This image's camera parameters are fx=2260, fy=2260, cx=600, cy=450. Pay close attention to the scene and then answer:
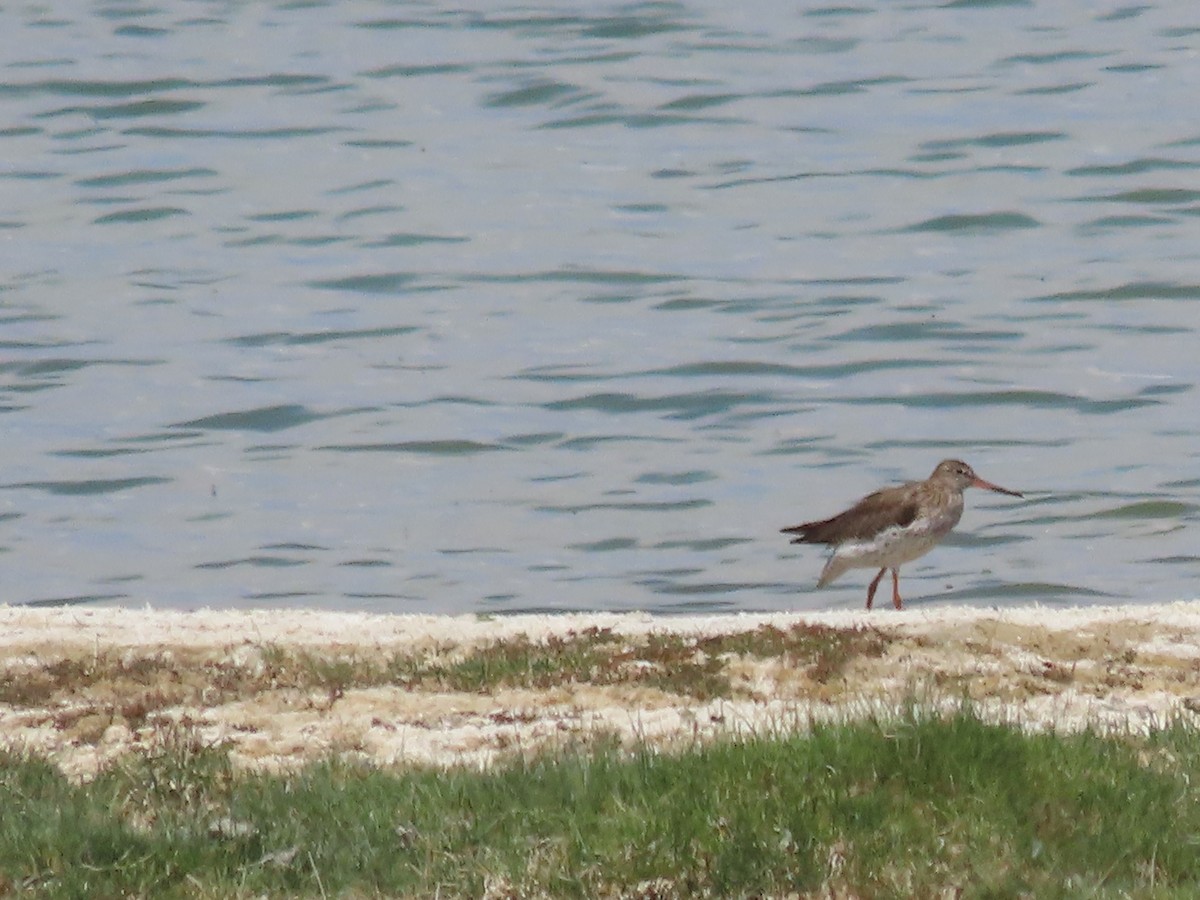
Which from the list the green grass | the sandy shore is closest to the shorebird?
the sandy shore

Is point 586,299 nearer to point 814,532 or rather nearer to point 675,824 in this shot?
point 814,532

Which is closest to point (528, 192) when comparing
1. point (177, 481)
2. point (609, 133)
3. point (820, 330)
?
point (609, 133)

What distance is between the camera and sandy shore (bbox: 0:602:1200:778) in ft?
26.8

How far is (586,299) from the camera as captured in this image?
86.2 ft

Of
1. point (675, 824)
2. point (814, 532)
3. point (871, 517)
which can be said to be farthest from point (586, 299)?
point (675, 824)

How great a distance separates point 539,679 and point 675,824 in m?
2.76

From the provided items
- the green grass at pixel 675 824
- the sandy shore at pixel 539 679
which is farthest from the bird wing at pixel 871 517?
the green grass at pixel 675 824

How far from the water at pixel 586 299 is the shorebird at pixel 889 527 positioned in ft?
5.78

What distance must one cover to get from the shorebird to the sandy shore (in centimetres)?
286

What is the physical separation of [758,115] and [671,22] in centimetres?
547

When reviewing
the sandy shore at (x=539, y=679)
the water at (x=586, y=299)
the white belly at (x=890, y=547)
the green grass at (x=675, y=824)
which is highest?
the green grass at (x=675, y=824)

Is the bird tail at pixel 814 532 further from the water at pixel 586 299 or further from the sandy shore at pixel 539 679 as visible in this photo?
the sandy shore at pixel 539 679

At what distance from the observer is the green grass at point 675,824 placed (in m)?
6.41

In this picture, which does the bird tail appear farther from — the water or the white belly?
the water
